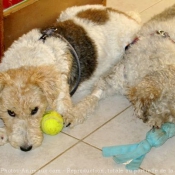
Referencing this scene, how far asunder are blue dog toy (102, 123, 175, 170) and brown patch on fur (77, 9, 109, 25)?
1.24 meters

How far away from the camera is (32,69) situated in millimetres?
3188

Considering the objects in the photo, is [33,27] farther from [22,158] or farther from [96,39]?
[22,158]

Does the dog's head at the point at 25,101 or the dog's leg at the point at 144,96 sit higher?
the dog's head at the point at 25,101

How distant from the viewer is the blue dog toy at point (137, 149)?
306 cm

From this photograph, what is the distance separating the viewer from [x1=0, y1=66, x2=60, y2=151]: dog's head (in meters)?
3.05

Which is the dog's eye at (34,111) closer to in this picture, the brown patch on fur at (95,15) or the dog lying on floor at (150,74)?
the dog lying on floor at (150,74)

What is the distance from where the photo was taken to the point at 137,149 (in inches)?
123

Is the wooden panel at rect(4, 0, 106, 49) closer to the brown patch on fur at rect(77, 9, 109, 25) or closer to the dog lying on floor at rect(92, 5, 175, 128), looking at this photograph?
the brown patch on fur at rect(77, 9, 109, 25)

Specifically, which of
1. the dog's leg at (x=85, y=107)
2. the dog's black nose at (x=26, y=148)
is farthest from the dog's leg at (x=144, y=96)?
the dog's black nose at (x=26, y=148)

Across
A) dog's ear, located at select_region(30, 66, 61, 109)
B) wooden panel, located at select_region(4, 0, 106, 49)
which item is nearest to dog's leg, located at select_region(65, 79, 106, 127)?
dog's ear, located at select_region(30, 66, 61, 109)

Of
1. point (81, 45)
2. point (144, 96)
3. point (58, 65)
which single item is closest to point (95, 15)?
point (81, 45)

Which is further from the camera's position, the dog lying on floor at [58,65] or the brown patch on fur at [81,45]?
the brown patch on fur at [81,45]

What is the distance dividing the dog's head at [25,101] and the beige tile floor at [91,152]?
0.43 ft

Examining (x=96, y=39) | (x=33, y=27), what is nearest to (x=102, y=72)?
(x=96, y=39)
